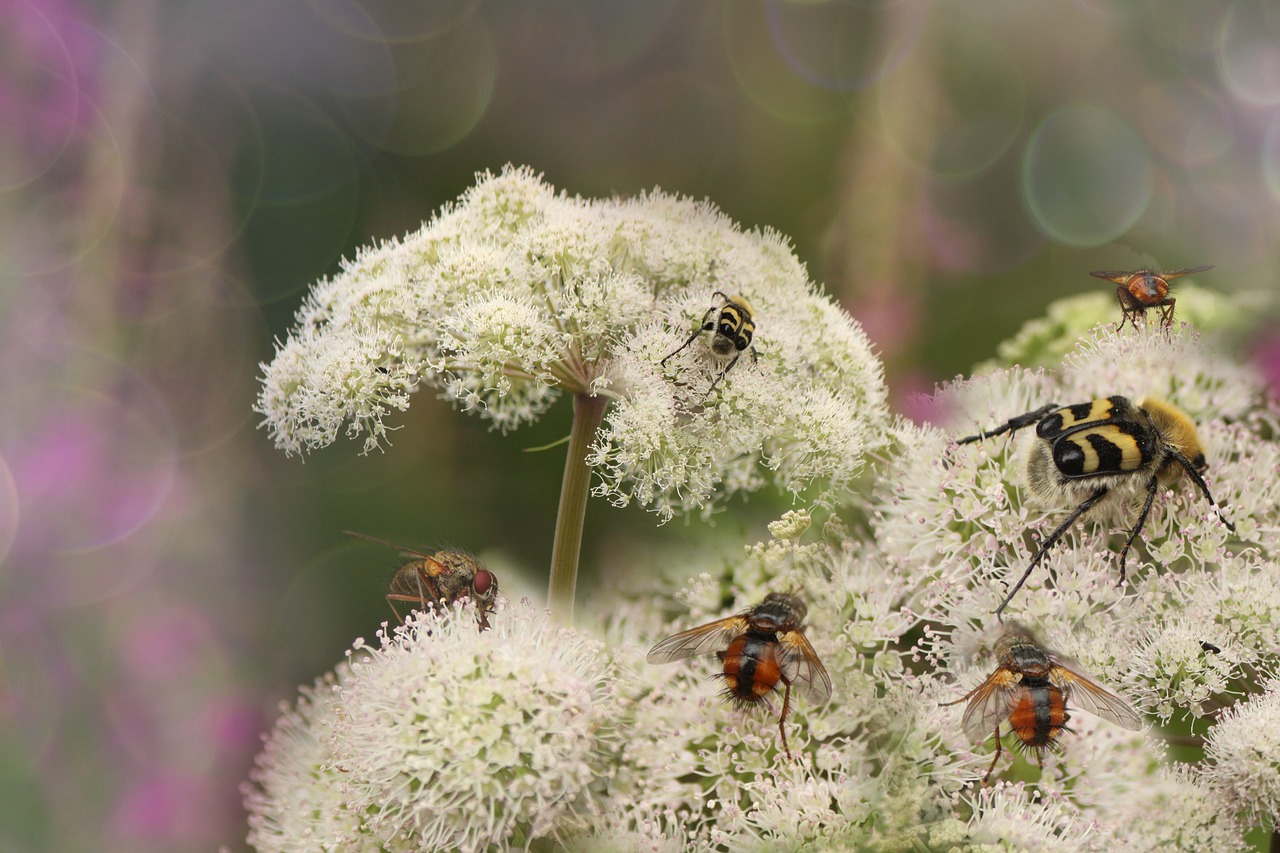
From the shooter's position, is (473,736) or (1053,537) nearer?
(473,736)

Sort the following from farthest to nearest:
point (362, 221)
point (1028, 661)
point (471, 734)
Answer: point (362, 221) < point (1028, 661) < point (471, 734)

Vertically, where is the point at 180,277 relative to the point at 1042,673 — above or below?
above

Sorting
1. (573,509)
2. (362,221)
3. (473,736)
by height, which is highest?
(362,221)

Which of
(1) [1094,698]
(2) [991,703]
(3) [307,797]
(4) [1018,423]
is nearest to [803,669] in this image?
(2) [991,703]

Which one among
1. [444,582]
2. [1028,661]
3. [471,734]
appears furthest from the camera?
[444,582]

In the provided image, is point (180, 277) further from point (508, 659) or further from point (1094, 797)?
point (1094, 797)

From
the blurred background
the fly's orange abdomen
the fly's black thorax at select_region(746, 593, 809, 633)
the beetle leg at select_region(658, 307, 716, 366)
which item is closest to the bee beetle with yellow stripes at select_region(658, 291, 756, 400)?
the beetle leg at select_region(658, 307, 716, 366)

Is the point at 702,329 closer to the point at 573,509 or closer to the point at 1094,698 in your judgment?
the point at 573,509

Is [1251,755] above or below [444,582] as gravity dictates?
below

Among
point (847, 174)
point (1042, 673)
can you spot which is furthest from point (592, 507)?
point (847, 174)
